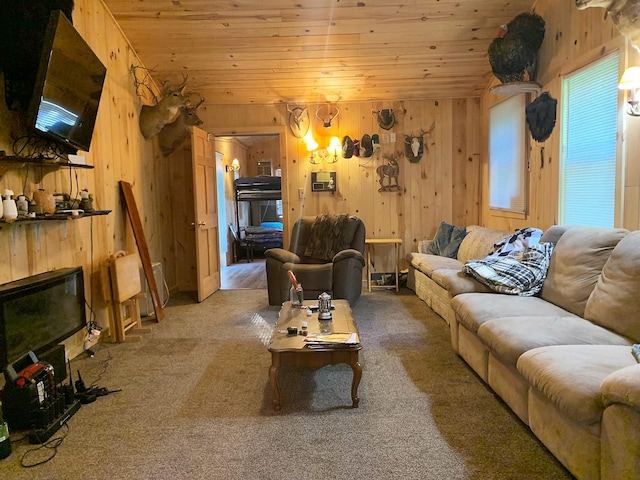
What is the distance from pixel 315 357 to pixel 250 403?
0.50 metres

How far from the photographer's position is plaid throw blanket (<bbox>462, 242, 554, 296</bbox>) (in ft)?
10.6

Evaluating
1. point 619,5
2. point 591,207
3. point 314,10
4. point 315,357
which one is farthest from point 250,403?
point 314,10

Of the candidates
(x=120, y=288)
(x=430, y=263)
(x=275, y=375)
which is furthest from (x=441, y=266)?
(x=120, y=288)

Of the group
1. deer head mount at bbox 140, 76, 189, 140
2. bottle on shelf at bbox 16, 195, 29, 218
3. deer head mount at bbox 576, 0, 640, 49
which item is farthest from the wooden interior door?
deer head mount at bbox 576, 0, 640, 49

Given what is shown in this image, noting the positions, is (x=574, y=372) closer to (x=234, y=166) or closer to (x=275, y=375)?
(x=275, y=375)

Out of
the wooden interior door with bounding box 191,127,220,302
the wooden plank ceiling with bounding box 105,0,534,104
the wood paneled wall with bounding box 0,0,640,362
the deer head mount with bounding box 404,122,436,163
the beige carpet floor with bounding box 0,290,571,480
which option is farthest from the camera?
the deer head mount with bounding box 404,122,436,163

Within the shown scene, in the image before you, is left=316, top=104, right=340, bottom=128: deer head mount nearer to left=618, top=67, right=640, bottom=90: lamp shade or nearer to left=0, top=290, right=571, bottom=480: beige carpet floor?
left=0, top=290, right=571, bottom=480: beige carpet floor

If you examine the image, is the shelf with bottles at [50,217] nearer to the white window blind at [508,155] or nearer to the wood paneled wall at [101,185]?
the wood paneled wall at [101,185]

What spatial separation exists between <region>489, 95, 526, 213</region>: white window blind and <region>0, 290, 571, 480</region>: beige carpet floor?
2027mm

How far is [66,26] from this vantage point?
281 cm

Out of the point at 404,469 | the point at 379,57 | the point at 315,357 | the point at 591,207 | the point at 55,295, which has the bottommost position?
the point at 404,469

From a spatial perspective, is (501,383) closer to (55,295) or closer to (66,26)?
(55,295)

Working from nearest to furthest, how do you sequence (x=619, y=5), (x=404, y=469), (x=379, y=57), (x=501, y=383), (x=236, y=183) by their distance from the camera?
(x=404, y=469) → (x=501, y=383) → (x=619, y=5) → (x=379, y=57) → (x=236, y=183)

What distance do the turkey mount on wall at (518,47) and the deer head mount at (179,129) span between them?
327 cm
